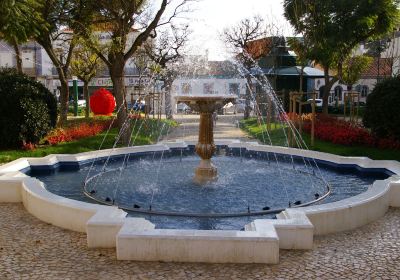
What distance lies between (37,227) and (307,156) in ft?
23.2

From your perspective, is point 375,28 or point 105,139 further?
point 375,28

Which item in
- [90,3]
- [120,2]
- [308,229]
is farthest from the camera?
[90,3]

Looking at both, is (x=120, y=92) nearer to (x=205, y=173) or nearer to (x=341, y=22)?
(x=205, y=173)

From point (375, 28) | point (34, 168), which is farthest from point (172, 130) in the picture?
point (34, 168)

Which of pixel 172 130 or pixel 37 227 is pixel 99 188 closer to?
pixel 37 227

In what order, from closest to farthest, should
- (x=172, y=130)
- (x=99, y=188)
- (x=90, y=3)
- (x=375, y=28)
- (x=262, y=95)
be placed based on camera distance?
(x=99, y=188)
(x=90, y=3)
(x=375, y=28)
(x=172, y=130)
(x=262, y=95)

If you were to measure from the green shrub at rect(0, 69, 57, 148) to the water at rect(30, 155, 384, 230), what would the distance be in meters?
3.15

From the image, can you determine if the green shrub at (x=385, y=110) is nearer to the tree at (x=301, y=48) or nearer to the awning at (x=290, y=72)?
the tree at (x=301, y=48)

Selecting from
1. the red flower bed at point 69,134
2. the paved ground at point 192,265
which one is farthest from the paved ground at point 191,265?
the red flower bed at point 69,134

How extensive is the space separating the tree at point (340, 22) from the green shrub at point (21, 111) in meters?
13.2

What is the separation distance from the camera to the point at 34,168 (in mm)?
10312

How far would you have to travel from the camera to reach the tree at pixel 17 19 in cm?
1180

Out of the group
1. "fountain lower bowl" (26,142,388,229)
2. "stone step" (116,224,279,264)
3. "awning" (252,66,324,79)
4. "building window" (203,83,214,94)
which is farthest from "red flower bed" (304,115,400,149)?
"awning" (252,66,324,79)

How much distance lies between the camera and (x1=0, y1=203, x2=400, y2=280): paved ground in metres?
5.01
